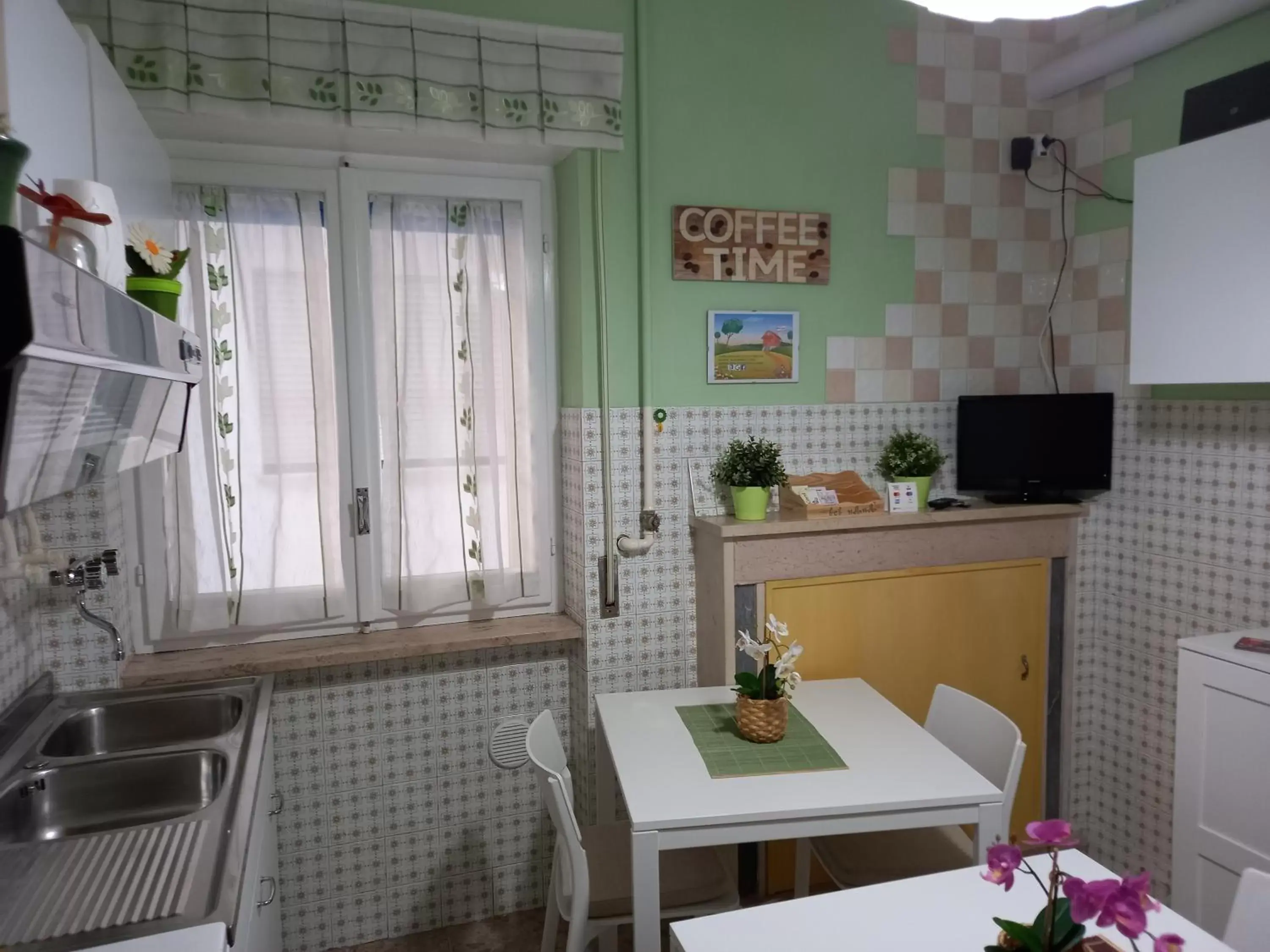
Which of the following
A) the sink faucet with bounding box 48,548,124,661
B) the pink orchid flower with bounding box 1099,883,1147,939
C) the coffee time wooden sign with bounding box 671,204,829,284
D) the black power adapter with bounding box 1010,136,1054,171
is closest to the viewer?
the pink orchid flower with bounding box 1099,883,1147,939

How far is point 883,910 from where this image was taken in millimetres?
1456

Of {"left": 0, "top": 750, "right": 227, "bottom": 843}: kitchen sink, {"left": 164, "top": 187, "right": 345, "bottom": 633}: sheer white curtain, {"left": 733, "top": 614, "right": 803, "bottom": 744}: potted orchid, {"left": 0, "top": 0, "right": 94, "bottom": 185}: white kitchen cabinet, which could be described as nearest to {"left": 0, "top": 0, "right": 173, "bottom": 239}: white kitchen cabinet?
{"left": 0, "top": 0, "right": 94, "bottom": 185}: white kitchen cabinet

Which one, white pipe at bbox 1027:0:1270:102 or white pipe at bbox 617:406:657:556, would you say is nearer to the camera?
white pipe at bbox 1027:0:1270:102

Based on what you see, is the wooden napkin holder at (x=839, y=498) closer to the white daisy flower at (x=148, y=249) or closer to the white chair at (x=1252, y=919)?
the white chair at (x=1252, y=919)

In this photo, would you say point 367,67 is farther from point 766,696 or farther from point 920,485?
point 920,485

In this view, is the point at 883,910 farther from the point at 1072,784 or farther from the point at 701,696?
the point at 1072,784

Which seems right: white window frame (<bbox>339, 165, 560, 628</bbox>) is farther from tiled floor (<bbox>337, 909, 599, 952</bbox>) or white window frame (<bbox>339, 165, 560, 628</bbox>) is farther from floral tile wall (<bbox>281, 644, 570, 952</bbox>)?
tiled floor (<bbox>337, 909, 599, 952</bbox>)

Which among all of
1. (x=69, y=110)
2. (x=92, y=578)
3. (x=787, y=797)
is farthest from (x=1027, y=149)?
(x=92, y=578)

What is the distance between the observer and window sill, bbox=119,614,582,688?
238 cm

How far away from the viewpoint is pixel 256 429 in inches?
99.2

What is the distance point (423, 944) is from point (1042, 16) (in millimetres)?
2865

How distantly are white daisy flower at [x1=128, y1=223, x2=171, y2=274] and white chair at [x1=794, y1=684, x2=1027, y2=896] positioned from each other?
196 centimetres

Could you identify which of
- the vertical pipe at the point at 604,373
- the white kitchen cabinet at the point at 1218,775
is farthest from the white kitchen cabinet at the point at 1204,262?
the vertical pipe at the point at 604,373

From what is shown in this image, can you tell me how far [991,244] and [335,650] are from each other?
260 cm
